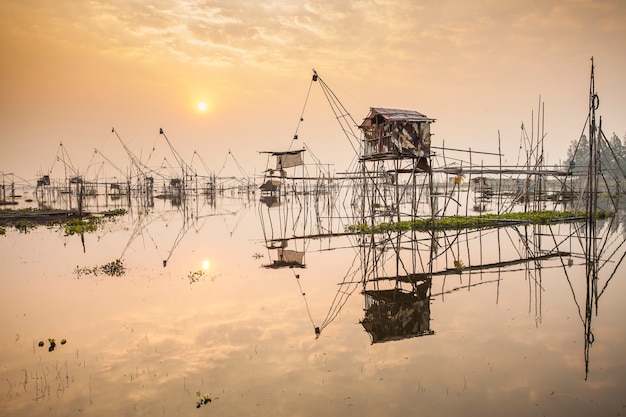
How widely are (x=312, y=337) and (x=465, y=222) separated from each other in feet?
54.7

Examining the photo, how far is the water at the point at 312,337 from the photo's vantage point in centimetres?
534

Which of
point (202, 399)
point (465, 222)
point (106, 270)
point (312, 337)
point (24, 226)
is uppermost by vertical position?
point (24, 226)

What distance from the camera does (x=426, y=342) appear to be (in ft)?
23.2

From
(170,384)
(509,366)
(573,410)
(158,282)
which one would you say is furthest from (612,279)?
(158,282)

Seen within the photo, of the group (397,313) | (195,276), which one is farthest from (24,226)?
(397,313)

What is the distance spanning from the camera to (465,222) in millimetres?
22016

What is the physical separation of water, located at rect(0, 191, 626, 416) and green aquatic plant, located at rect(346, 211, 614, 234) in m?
Answer: 6.16

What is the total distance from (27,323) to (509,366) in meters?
8.66

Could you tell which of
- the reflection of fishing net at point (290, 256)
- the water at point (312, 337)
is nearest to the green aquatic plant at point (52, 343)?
the water at point (312, 337)

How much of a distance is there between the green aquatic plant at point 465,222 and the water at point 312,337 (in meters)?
6.16

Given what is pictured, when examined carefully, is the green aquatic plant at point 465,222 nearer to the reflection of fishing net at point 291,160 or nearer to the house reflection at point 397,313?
the reflection of fishing net at point 291,160

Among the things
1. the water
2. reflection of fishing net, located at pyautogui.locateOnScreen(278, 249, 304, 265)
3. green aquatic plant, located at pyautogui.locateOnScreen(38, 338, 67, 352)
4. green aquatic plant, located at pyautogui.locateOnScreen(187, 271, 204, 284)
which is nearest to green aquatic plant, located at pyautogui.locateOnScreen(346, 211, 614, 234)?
reflection of fishing net, located at pyautogui.locateOnScreen(278, 249, 304, 265)

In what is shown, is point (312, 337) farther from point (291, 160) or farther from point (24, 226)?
point (24, 226)

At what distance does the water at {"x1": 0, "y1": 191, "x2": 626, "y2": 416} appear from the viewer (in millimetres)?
5344
